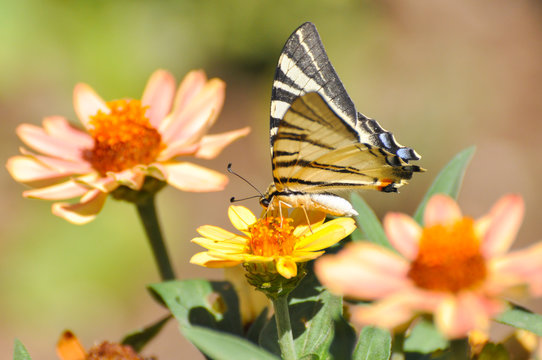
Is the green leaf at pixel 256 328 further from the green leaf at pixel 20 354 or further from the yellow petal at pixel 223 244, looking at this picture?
the green leaf at pixel 20 354

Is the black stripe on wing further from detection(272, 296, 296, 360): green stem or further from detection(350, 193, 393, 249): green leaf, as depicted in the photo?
detection(272, 296, 296, 360): green stem

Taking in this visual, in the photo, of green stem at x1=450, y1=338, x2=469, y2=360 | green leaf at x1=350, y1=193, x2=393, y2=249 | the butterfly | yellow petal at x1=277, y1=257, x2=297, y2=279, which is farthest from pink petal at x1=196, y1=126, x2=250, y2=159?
green stem at x1=450, y1=338, x2=469, y2=360

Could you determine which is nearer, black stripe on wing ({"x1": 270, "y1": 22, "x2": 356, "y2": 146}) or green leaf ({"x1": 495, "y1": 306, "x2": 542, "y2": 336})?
green leaf ({"x1": 495, "y1": 306, "x2": 542, "y2": 336})

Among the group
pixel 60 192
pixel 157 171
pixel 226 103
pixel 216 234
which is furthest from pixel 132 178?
pixel 226 103

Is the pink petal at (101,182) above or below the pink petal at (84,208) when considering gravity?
above

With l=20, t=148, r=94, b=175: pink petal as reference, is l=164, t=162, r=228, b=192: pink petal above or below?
below

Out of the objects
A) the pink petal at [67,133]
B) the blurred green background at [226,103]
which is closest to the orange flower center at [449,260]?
the pink petal at [67,133]

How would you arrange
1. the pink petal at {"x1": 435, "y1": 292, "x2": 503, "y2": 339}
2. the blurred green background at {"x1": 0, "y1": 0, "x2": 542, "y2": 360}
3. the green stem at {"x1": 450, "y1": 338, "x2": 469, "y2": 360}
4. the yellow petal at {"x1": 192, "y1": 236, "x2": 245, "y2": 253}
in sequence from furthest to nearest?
the blurred green background at {"x1": 0, "y1": 0, "x2": 542, "y2": 360} → the yellow petal at {"x1": 192, "y1": 236, "x2": 245, "y2": 253} → the green stem at {"x1": 450, "y1": 338, "x2": 469, "y2": 360} → the pink petal at {"x1": 435, "y1": 292, "x2": 503, "y2": 339}

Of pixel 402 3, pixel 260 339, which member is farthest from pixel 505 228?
pixel 402 3

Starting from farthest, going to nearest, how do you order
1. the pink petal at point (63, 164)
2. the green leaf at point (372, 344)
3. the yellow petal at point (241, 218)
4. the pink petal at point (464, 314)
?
the pink petal at point (63, 164), the yellow petal at point (241, 218), the green leaf at point (372, 344), the pink petal at point (464, 314)
